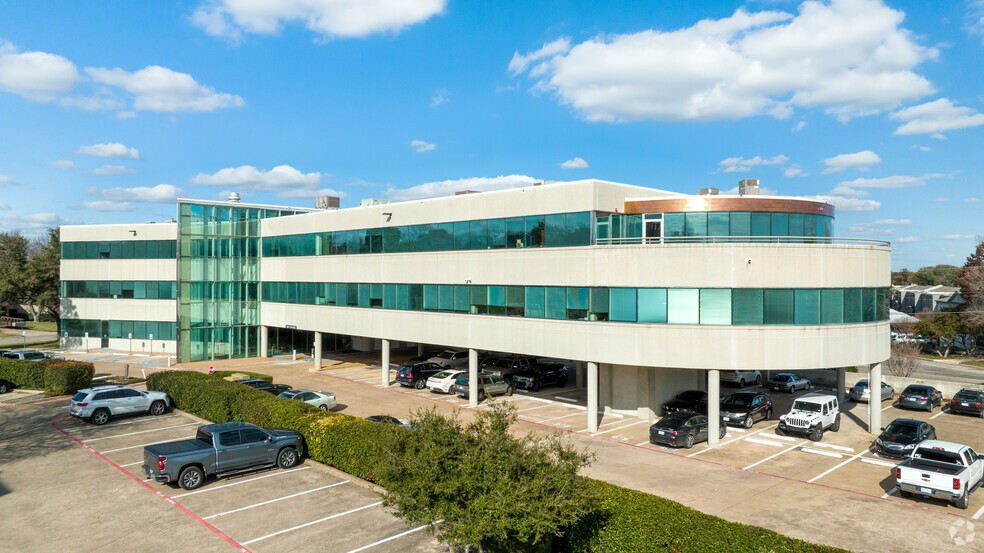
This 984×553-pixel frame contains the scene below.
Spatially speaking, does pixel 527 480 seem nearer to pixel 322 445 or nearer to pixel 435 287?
pixel 322 445

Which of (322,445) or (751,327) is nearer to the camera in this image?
(322,445)

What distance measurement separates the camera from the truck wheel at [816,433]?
2680cm

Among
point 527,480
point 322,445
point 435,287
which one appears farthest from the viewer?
point 435,287

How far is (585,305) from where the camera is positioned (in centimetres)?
2866

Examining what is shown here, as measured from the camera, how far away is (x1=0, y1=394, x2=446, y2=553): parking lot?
15203mm

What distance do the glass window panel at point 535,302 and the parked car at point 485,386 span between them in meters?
6.04

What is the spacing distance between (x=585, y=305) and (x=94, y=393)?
23.2 metres

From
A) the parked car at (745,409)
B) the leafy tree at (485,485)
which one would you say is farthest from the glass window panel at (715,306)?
the leafy tree at (485,485)

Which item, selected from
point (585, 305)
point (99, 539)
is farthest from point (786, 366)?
point (99, 539)

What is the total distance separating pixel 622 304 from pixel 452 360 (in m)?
18.1

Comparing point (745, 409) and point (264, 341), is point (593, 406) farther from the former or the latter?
point (264, 341)

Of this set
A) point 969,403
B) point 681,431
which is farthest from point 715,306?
point 969,403

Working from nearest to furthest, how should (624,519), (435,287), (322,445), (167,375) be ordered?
1. (624,519)
2. (322,445)
3. (167,375)
4. (435,287)

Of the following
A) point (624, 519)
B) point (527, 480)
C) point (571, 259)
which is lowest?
point (624, 519)
